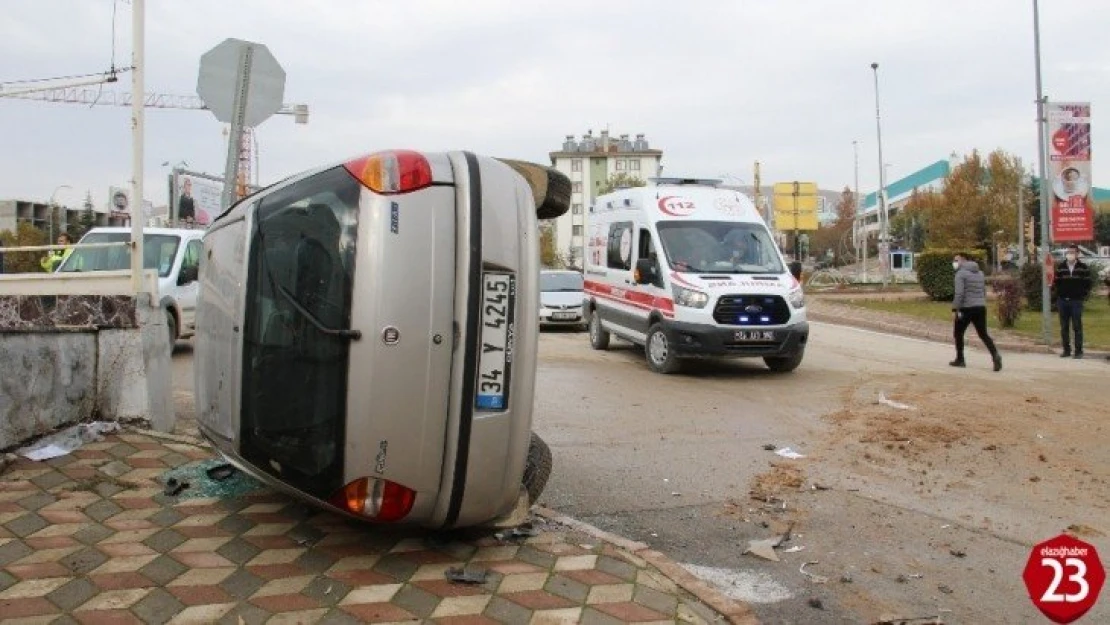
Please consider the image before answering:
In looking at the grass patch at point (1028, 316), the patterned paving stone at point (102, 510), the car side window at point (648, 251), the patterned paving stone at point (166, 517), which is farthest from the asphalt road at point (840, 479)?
the grass patch at point (1028, 316)

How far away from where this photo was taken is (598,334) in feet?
46.4

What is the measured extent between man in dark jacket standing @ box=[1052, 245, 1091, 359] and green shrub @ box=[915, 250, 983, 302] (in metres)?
14.5

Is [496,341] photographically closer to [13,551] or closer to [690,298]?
[13,551]

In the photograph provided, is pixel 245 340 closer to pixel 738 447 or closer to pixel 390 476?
pixel 390 476

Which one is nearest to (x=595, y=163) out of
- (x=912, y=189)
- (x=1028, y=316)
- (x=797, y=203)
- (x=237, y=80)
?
(x=912, y=189)

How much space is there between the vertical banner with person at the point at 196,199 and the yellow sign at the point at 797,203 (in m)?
29.2

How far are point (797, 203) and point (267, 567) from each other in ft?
143

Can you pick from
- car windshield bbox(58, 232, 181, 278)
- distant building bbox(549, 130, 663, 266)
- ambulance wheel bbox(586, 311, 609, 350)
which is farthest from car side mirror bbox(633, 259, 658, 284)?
distant building bbox(549, 130, 663, 266)

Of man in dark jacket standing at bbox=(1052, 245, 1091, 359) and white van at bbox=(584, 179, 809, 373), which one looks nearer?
white van at bbox=(584, 179, 809, 373)

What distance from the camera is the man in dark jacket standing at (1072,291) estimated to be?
13.7 meters

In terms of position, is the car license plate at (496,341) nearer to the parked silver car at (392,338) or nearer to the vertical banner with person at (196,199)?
the parked silver car at (392,338)

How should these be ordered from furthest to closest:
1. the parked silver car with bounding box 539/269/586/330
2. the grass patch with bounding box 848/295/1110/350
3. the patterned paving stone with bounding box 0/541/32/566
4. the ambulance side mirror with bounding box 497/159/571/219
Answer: the parked silver car with bounding box 539/269/586/330 → the grass patch with bounding box 848/295/1110/350 → the ambulance side mirror with bounding box 497/159/571/219 → the patterned paving stone with bounding box 0/541/32/566

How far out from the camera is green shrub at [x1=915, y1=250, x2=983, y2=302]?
92.7 ft

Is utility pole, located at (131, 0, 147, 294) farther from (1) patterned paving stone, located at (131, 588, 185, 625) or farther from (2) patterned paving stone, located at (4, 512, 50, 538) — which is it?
(1) patterned paving stone, located at (131, 588, 185, 625)
